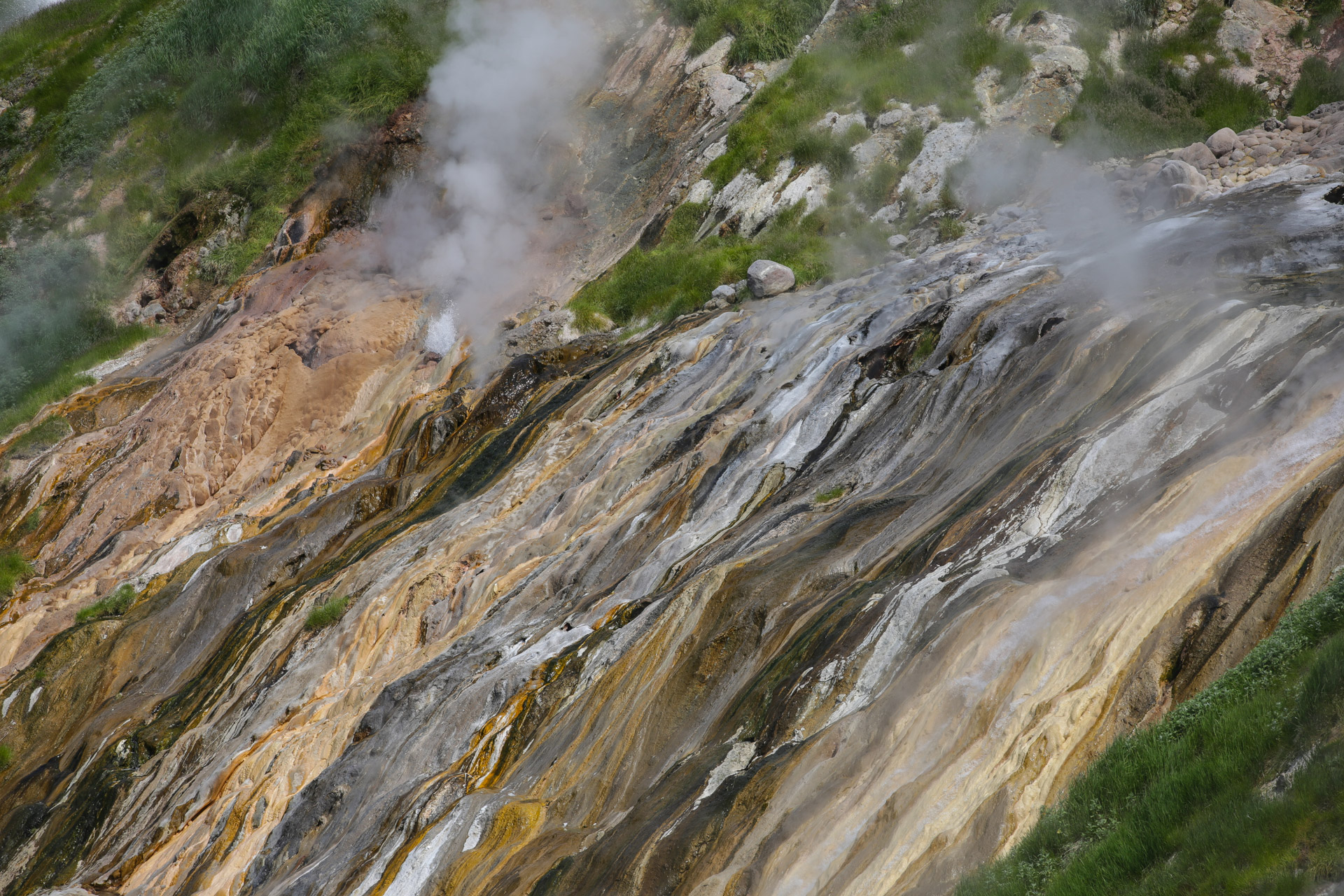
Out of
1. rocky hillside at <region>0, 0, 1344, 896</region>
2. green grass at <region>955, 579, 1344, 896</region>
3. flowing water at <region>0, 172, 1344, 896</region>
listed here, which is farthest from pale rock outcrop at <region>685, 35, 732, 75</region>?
green grass at <region>955, 579, 1344, 896</region>

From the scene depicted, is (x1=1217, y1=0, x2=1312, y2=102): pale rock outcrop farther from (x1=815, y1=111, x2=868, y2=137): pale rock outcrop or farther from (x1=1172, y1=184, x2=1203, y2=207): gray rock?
(x1=815, y1=111, x2=868, y2=137): pale rock outcrop

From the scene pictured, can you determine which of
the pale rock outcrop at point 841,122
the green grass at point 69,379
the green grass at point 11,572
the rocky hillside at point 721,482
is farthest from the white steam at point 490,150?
the green grass at point 11,572

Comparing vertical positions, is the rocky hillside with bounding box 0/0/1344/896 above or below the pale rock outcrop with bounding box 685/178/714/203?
below

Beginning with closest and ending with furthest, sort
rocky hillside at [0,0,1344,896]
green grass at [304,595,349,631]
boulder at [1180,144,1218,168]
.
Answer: rocky hillside at [0,0,1344,896]
green grass at [304,595,349,631]
boulder at [1180,144,1218,168]

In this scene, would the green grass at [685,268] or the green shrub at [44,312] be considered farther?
the green shrub at [44,312]

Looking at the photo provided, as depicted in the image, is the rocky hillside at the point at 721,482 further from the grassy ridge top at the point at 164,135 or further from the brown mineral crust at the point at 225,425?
the grassy ridge top at the point at 164,135

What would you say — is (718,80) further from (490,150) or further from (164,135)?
(164,135)

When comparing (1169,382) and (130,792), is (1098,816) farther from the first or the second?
(130,792)
